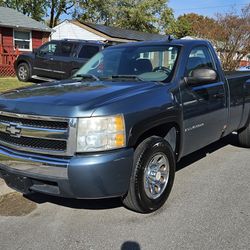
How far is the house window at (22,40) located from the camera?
24984 mm

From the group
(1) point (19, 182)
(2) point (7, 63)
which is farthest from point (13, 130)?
(2) point (7, 63)

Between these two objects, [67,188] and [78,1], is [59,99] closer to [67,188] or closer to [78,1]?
[67,188]

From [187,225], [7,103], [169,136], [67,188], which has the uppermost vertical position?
[7,103]

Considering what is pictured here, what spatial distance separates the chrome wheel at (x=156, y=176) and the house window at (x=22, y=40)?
22.4m

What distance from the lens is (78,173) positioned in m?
3.60

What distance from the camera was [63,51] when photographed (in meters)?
16.0

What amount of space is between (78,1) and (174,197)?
41.6 metres

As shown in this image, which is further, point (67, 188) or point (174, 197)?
point (174, 197)

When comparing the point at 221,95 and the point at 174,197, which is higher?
the point at 221,95

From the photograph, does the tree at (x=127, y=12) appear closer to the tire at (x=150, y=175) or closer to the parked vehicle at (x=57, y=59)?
the parked vehicle at (x=57, y=59)

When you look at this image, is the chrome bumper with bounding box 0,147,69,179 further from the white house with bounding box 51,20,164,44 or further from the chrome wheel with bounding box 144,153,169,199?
the white house with bounding box 51,20,164,44

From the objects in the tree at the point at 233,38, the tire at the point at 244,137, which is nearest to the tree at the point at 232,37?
the tree at the point at 233,38

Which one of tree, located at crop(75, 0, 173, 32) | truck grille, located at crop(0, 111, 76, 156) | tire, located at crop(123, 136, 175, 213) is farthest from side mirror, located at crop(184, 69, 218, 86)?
tree, located at crop(75, 0, 173, 32)

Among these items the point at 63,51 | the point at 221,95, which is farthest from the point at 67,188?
the point at 63,51
